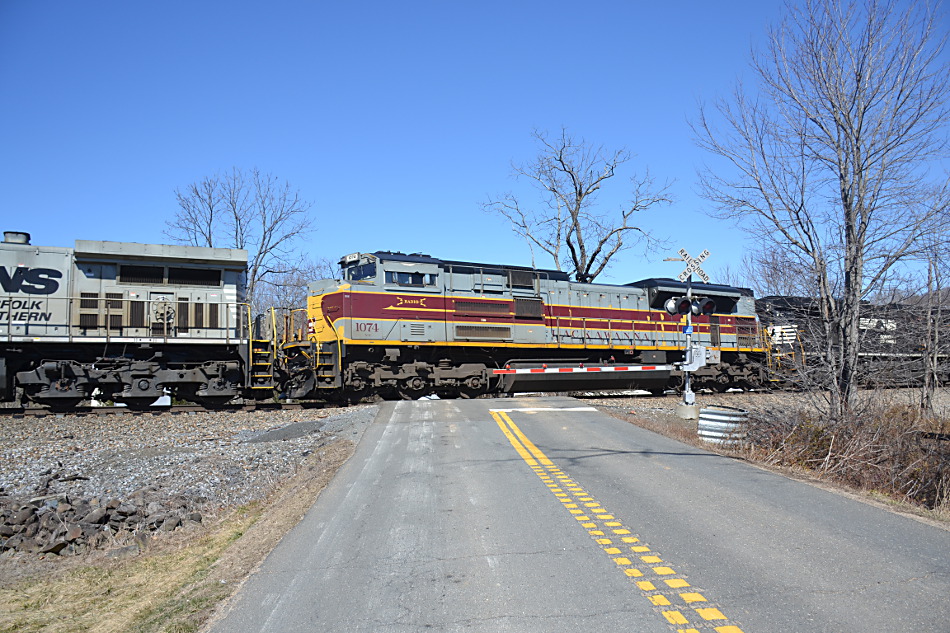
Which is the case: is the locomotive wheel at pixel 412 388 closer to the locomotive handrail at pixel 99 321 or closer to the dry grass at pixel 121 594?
the locomotive handrail at pixel 99 321

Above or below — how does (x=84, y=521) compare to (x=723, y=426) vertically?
below

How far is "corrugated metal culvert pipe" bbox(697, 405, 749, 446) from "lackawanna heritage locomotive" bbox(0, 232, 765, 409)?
3.12 metres

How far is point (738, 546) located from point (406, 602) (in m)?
2.90

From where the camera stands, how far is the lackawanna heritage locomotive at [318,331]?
611 inches

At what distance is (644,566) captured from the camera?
4965 millimetres

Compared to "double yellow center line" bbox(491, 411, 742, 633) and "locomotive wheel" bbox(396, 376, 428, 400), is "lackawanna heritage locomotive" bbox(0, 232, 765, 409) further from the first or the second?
"double yellow center line" bbox(491, 411, 742, 633)

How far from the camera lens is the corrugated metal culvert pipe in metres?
10.8

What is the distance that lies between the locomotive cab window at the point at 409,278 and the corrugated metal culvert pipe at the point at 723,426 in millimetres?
9727

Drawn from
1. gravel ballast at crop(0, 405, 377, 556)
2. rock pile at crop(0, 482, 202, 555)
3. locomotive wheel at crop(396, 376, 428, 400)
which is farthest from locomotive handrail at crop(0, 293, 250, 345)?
rock pile at crop(0, 482, 202, 555)

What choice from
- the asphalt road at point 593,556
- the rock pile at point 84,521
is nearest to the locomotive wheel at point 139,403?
the rock pile at point 84,521

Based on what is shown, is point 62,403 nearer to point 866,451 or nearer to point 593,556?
point 593,556

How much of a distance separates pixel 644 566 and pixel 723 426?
6.64m

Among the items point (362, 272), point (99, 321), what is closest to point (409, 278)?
point (362, 272)

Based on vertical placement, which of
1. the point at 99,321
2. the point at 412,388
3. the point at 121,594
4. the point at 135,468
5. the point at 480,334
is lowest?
the point at 121,594
